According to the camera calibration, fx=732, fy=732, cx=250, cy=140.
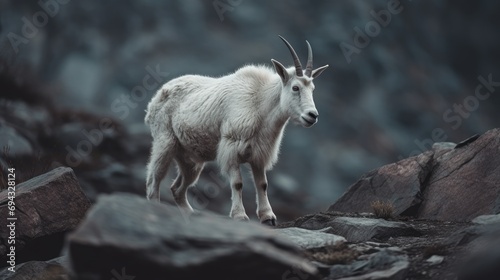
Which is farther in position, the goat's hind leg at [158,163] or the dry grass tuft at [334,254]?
the goat's hind leg at [158,163]

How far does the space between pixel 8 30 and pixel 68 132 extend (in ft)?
20.5

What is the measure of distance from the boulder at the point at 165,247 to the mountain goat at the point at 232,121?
3.69 meters

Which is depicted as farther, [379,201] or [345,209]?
[345,209]

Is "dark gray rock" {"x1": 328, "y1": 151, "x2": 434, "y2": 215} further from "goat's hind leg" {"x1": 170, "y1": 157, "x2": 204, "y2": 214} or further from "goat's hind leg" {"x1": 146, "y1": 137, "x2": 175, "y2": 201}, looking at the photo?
"goat's hind leg" {"x1": 146, "y1": 137, "x2": 175, "y2": 201}

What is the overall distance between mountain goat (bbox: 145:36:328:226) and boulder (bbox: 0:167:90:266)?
1458 millimetres

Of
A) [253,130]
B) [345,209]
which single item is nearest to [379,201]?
[345,209]

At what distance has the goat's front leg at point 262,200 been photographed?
9.03 m

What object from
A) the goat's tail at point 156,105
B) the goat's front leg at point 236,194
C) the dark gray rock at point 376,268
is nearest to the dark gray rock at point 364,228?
the goat's front leg at point 236,194

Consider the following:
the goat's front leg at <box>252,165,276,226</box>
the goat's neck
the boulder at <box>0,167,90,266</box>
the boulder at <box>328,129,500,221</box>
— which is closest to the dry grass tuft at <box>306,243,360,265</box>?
the goat's front leg at <box>252,165,276,226</box>

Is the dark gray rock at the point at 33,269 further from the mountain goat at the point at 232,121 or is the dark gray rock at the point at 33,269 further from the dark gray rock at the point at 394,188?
the dark gray rock at the point at 394,188

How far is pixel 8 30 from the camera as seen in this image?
91.2 ft

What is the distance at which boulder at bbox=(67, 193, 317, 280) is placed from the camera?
4758mm

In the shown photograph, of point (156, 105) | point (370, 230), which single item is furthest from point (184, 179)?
point (370, 230)

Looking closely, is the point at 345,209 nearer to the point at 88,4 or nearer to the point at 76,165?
A: the point at 76,165
